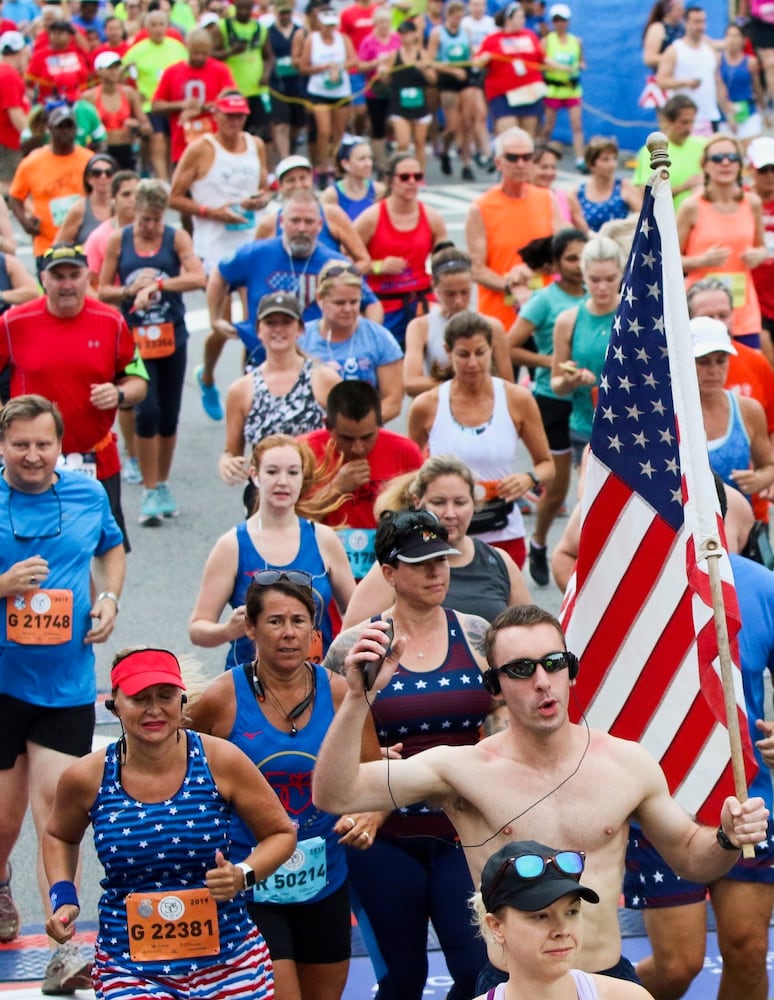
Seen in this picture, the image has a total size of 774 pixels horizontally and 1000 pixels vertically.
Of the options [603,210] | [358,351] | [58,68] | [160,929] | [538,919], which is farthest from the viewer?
[58,68]

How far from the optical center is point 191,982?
5.19m

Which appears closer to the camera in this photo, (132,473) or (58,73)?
(132,473)

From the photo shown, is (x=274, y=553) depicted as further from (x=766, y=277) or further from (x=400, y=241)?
(x=766, y=277)

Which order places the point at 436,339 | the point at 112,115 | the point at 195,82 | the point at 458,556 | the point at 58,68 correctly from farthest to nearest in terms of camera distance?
the point at 58,68, the point at 195,82, the point at 112,115, the point at 436,339, the point at 458,556

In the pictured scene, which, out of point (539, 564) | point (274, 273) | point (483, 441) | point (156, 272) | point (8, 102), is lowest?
point (8, 102)

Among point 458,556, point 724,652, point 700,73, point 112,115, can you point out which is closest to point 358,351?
point 458,556

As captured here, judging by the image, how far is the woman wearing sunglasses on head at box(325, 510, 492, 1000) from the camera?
5707 mm

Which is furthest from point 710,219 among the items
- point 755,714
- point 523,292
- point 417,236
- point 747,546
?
point 755,714

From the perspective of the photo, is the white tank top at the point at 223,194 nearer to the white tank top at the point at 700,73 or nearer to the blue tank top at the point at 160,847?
the white tank top at the point at 700,73

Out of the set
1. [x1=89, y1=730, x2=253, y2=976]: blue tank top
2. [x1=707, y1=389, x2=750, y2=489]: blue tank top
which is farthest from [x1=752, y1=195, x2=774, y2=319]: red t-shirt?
[x1=89, y1=730, x2=253, y2=976]: blue tank top

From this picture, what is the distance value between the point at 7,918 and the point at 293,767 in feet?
5.88

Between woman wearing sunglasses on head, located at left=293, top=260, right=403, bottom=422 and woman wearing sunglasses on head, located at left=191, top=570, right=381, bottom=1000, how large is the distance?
3.77 meters

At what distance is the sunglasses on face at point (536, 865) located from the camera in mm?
3982

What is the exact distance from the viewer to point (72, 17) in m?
24.9
